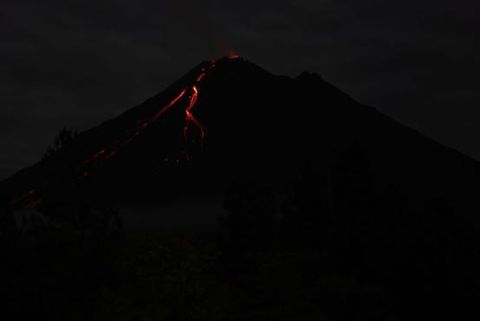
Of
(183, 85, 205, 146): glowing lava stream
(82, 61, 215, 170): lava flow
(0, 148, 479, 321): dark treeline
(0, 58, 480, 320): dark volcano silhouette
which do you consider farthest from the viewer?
(82, 61, 215, 170): lava flow

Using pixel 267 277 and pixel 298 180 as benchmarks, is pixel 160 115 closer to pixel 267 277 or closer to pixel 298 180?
pixel 298 180

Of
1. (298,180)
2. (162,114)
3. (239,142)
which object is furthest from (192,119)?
(298,180)

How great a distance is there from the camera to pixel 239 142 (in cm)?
6575

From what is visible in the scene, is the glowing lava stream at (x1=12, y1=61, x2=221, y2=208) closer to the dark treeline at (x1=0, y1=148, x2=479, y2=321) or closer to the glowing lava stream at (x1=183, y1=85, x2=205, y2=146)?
the glowing lava stream at (x1=183, y1=85, x2=205, y2=146)


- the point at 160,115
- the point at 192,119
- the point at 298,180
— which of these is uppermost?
the point at 160,115

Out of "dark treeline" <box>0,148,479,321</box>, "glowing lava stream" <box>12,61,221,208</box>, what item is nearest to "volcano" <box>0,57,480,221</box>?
"glowing lava stream" <box>12,61,221,208</box>

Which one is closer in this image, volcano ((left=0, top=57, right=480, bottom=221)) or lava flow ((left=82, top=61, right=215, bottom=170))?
volcano ((left=0, top=57, right=480, bottom=221))

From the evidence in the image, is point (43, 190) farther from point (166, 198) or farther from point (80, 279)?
point (166, 198)

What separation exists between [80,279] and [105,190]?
42153mm

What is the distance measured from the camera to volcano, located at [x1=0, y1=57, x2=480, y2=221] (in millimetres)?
54156

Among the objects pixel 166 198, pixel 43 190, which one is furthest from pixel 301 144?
pixel 43 190

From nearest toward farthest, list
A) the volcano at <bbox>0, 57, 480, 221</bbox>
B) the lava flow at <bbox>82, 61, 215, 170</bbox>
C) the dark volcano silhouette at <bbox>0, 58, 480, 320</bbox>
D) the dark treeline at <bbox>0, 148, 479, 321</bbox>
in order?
the dark treeline at <bbox>0, 148, 479, 321</bbox>
the dark volcano silhouette at <bbox>0, 58, 480, 320</bbox>
the volcano at <bbox>0, 57, 480, 221</bbox>
the lava flow at <bbox>82, 61, 215, 170</bbox>

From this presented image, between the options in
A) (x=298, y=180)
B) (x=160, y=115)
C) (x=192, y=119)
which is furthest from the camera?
(x=160, y=115)

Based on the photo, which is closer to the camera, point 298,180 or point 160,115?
point 298,180
